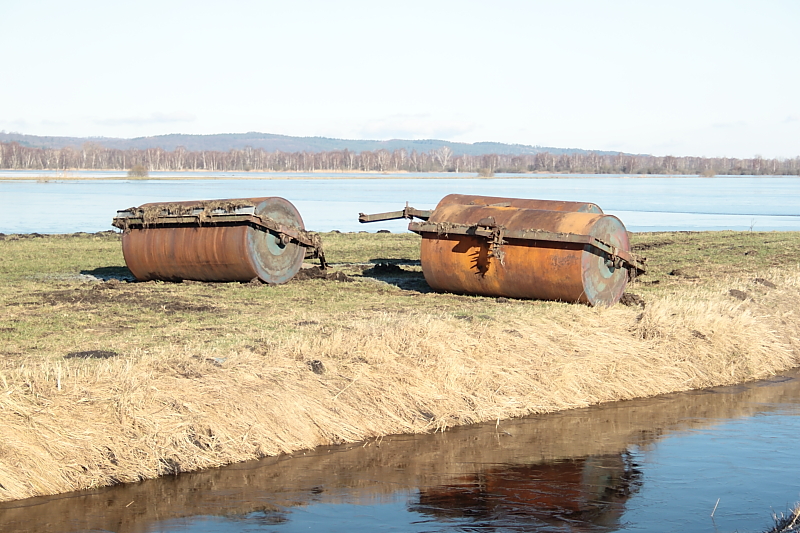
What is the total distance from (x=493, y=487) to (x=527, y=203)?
1035 centimetres

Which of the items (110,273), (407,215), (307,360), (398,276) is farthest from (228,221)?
(307,360)

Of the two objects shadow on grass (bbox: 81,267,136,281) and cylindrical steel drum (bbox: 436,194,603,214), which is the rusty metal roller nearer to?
shadow on grass (bbox: 81,267,136,281)

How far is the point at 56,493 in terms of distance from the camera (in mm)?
8938

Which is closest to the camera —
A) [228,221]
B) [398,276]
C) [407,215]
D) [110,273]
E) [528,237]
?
[528,237]

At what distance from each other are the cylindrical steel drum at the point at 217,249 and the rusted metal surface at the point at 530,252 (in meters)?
3.52

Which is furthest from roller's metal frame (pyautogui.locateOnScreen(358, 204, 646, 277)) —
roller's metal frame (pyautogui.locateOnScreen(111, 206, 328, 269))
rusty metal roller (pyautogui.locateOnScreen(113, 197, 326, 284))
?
rusty metal roller (pyautogui.locateOnScreen(113, 197, 326, 284))

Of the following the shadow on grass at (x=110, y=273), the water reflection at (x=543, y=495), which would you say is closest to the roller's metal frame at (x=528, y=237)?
the water reflection at (x=543, y=495)

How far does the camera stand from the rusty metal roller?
1959 cm

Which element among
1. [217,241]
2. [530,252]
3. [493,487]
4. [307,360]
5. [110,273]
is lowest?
[493,487]

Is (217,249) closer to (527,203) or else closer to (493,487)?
(527,203)

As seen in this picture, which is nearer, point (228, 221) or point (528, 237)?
point (528, 237)

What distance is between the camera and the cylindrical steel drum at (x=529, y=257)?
54.1ft

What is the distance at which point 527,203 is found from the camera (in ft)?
62.5

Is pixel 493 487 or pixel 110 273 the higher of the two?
pixel 110 273
